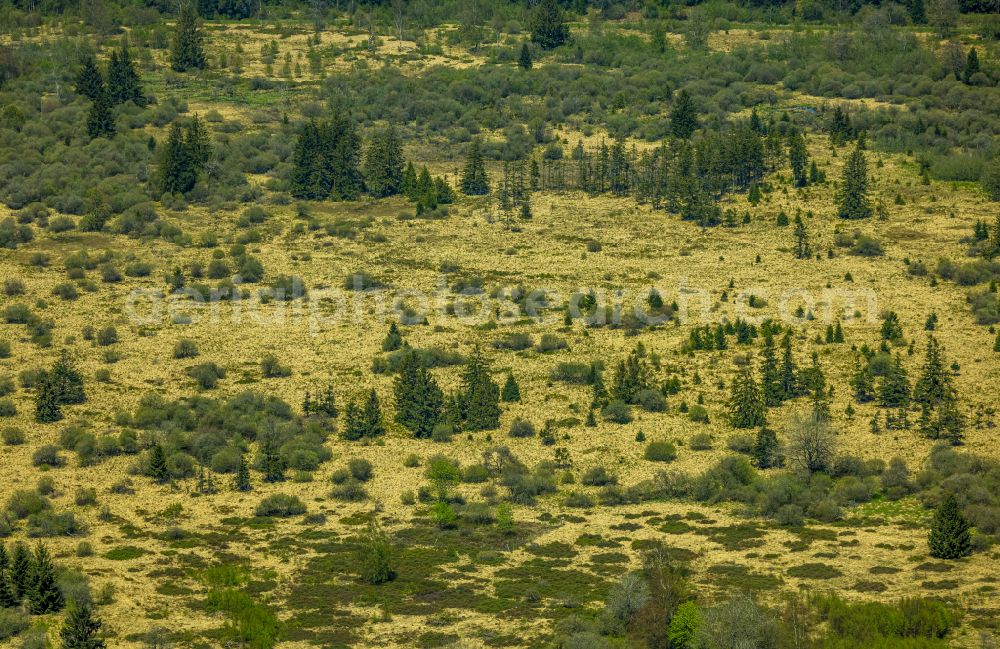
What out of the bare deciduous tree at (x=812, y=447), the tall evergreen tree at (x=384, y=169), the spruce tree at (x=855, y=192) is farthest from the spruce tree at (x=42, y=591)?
the spruce tree at (x=855, y=192)

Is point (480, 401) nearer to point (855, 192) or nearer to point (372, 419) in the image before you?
point (372, 419)

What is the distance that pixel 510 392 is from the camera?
91125 mm

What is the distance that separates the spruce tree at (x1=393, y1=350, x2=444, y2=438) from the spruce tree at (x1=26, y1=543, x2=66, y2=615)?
2504cm

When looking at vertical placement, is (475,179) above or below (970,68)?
below

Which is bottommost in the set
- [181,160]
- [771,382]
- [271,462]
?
[271,462]

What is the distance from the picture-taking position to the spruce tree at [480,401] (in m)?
87.8

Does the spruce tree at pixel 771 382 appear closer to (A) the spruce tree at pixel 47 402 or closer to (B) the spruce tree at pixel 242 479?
(B) the spruce tree at pixel 242 479

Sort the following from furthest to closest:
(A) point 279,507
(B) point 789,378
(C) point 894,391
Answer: (B) point 789,378
(C) point 894,391
(A) point 279,507

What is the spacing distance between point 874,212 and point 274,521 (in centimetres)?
5601

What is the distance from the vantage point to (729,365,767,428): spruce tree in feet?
283

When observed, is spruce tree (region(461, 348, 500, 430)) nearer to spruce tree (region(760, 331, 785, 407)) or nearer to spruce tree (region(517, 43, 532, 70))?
spruce tree (region(760, 331, 785, 407))

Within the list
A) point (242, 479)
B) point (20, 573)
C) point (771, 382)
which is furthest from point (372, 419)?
point (20, 573)

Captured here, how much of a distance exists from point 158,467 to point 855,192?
5642 cm

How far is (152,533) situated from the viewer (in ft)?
248
